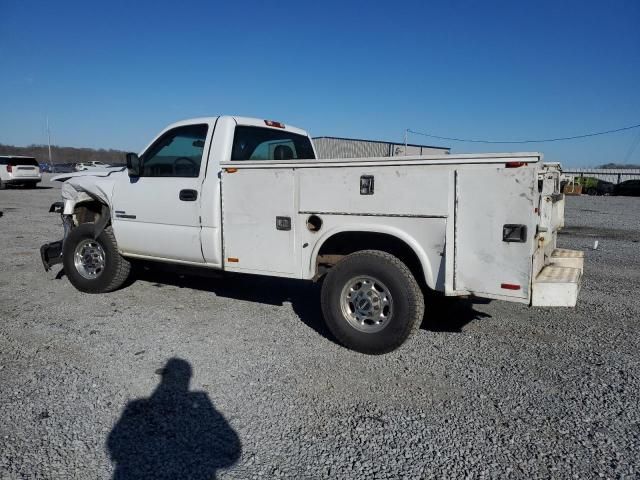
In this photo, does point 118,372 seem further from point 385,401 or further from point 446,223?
point 446,223

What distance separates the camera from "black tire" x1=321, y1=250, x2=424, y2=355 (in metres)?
4.11

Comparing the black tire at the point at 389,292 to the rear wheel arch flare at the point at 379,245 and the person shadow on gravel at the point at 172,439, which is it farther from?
the person shadow on gravel at the point at 172,439

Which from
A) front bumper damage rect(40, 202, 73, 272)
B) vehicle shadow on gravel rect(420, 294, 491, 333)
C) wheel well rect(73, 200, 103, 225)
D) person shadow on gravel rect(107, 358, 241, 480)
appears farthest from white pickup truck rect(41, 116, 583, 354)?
person shadow on gravel rect(107, 358, 241, 480)

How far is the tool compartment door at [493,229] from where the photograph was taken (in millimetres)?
Answer: 3596

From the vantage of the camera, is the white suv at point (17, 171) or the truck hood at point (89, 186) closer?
the truck hood at point (89, 186)

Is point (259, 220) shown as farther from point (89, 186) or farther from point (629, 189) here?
point (629, 189)

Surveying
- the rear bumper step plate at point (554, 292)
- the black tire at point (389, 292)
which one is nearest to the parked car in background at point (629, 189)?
the rear bumper step plate at point (554, 292)

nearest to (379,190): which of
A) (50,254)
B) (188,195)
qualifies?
(188,195)

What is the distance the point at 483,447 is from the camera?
2928mm

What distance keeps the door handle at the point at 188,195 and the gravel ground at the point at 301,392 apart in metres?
1.31

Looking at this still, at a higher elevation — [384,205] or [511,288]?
[384,205]

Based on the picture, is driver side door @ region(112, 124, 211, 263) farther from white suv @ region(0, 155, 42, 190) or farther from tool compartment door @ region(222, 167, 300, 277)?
white suv @ region(0, 155, 42, 190)

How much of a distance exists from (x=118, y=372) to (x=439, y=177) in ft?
10.0

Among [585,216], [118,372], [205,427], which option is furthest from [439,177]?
[585,216]
